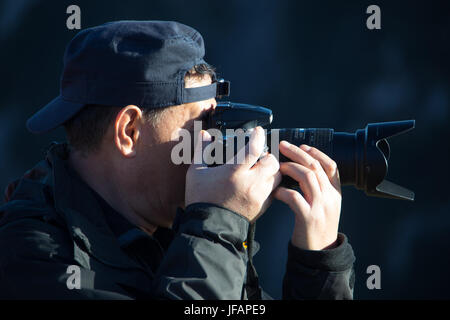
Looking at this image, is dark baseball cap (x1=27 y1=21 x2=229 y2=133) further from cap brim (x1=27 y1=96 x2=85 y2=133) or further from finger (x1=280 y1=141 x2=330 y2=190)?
finger (x1=280 y1=141 x2=330 y2=190)

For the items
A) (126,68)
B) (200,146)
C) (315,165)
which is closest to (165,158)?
(200,146)

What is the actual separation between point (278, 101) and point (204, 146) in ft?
3.90

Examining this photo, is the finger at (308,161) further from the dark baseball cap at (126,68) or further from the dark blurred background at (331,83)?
the dark blurred background at (331,83)

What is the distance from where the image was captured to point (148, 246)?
3.34 ft

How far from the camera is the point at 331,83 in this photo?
84.8 inches

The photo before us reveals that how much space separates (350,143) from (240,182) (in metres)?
0.29

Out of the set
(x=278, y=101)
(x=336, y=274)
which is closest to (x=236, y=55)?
(x=278, y=101)

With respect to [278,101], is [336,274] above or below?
below

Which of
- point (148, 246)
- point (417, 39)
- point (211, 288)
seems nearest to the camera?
point (211, 288)

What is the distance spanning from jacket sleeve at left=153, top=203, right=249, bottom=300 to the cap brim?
0.30m

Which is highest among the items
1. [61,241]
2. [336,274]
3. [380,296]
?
[61,241]

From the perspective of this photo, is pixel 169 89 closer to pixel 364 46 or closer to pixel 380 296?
pixel 364 46

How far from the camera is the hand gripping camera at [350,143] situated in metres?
1.11

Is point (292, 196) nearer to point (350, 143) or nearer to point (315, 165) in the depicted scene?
point (315, 165)
